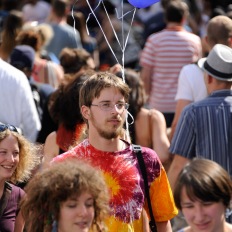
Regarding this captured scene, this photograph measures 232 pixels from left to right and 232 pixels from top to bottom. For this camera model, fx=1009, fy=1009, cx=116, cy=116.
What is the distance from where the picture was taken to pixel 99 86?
18.9 feet

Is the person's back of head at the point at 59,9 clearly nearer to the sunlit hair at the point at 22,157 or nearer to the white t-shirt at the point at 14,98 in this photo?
the white t-shirt at the point at 14,98

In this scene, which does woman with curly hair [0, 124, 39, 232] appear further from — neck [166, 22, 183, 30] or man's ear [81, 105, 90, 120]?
neck [166, 22, 183, 30]

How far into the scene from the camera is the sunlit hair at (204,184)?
451cm

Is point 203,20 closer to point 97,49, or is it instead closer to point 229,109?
point 97,49

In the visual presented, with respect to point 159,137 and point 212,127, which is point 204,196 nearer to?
point 212,127

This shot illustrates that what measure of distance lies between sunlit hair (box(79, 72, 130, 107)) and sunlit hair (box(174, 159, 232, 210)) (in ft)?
3.87

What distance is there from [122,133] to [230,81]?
114 centimetres

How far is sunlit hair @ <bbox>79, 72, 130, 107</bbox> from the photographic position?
575cm

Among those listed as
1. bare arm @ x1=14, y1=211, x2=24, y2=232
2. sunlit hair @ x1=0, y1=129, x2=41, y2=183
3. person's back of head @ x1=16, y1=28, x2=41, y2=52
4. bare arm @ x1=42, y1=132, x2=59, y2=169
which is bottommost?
bare arm @ x1=14, y1=211, x2=24, y2=232

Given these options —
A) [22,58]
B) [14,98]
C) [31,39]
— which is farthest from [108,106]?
[31,39]

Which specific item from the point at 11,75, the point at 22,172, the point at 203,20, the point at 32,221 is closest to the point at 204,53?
the point at 11,75

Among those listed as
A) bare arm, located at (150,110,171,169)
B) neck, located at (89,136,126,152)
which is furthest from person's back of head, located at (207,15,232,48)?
neck, located at (89,136,126,152)

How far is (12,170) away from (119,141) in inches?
27.9

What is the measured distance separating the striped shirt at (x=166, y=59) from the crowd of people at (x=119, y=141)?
1 cm
